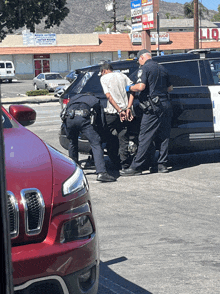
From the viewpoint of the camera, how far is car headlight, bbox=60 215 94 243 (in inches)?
110

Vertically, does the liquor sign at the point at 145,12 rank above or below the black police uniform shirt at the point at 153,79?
above

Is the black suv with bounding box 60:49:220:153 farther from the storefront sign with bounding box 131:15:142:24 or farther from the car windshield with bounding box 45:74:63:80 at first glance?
the car windshield with bounding box 45:74:63:80

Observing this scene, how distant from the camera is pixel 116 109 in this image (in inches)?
287

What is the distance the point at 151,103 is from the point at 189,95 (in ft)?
2.42

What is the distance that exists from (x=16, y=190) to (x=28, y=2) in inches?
1034

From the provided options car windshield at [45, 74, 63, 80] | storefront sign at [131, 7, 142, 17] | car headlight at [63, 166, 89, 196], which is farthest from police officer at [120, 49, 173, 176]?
car windshield at [45, 74, 63, 80]

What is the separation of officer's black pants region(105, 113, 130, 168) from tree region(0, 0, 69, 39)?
20419 mm

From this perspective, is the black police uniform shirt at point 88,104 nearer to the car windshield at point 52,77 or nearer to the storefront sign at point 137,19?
the storefront sign at point 137,19

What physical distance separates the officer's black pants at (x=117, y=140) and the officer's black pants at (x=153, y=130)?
0.27m

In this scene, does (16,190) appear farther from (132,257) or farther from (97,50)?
(97,50)

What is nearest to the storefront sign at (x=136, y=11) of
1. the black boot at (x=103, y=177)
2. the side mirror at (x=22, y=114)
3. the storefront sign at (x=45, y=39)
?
the storefront sign at (x=45, y=39)

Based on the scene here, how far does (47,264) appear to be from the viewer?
2.59 m

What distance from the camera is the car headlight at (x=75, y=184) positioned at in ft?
9.58

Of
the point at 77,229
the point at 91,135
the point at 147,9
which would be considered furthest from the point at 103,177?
the point at 147,9
